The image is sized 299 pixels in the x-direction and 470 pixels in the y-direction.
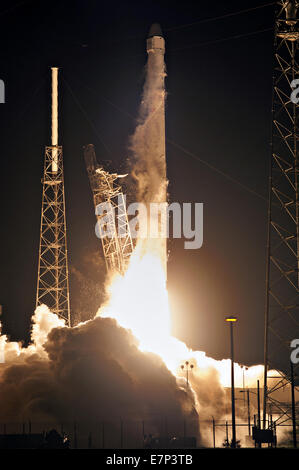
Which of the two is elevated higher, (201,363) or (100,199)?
(100,199)

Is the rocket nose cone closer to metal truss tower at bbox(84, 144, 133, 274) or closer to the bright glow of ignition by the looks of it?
metal truss tower at bbox(84, 144, 133, 274)

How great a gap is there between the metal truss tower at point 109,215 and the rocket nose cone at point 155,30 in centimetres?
1096

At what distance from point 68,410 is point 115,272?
55.5ft

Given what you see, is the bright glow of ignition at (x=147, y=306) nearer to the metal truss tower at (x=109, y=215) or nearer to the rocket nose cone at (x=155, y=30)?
the metal truss tower at (x=109, y=215)

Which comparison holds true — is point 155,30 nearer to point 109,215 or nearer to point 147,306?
point 109,215

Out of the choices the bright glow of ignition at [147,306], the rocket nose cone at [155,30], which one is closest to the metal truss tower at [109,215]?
the bright glow of ignition at [147,306]

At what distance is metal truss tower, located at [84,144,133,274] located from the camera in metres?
81.1

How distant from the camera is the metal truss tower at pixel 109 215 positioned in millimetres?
81125

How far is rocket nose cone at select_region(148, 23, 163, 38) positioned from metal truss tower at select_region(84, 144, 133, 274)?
1096 cm

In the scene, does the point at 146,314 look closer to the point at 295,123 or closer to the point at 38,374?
the point at 38,374

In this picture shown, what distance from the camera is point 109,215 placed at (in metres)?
82.3

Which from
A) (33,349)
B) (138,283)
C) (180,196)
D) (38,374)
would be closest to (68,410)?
(38,374)

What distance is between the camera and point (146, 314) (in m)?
81.8

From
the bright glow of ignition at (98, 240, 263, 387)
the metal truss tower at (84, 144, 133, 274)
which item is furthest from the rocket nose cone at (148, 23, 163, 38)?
the bright glow of ignition at (98, 240, 263, 387)
